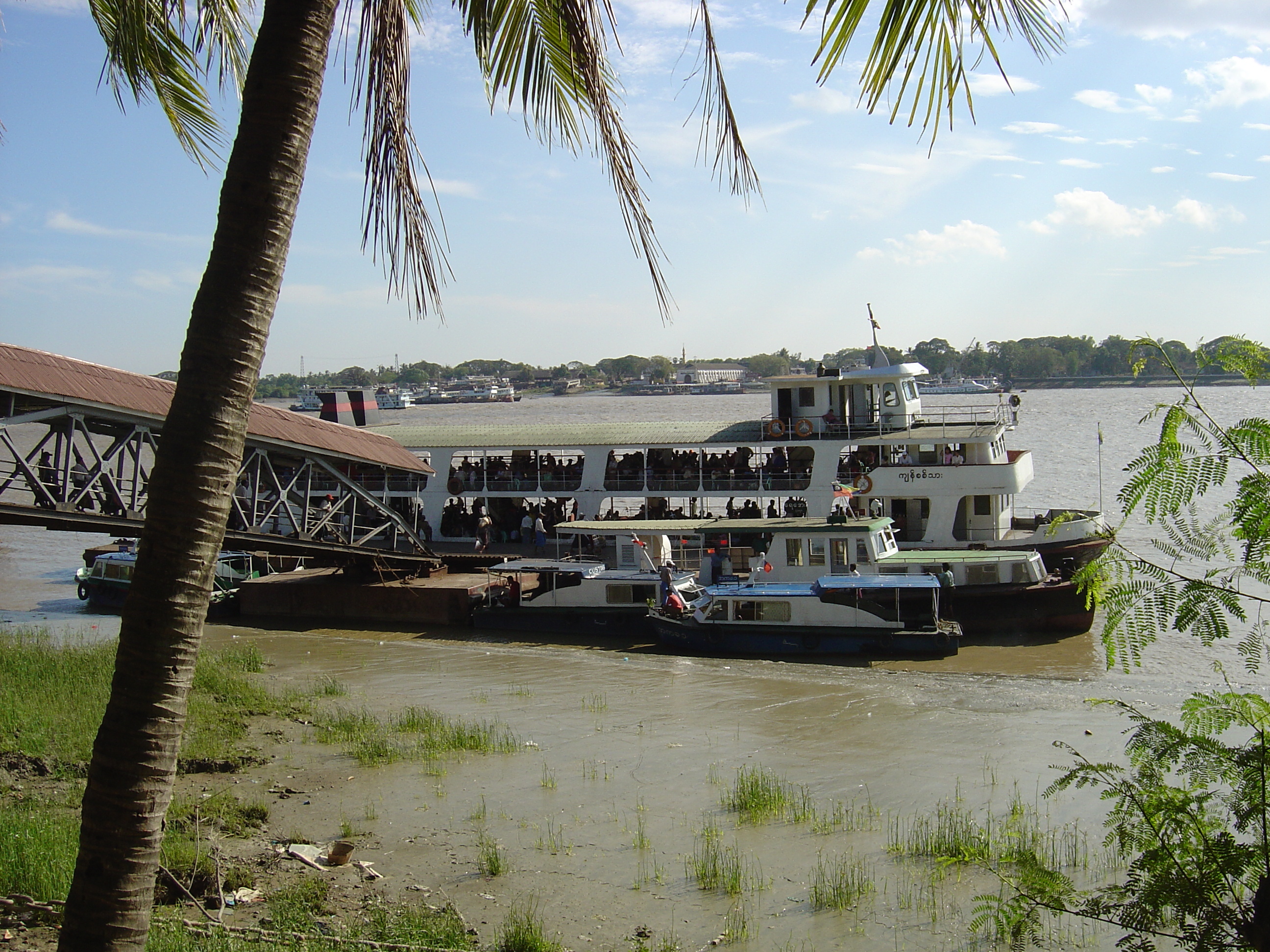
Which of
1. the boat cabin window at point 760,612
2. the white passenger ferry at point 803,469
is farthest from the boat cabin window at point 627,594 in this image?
the white passenger ferry at point 803,469

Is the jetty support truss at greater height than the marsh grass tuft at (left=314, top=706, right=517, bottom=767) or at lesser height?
greater

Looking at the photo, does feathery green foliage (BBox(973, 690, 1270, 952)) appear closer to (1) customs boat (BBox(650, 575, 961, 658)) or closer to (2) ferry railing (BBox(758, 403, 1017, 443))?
(1) customs boat (BBox(650, 575, 961, 658))

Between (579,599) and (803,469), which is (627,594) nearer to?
(579,599)

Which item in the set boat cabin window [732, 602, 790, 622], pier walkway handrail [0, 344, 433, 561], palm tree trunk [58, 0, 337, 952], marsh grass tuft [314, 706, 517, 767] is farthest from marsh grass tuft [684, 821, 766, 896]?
boat cabin window [732, 602, 790, 622]

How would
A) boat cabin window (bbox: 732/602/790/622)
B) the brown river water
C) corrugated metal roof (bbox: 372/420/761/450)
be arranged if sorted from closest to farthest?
the brown river water, boat cabin window (bbox: 732/602/790/622), corrugated metal roof (bbox: 372/420/761/450)

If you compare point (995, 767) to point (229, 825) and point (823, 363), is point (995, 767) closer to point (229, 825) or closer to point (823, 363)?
point (229, 825)

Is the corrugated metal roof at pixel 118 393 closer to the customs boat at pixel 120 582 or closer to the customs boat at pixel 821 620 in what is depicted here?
the customs boat at pixel 120 582

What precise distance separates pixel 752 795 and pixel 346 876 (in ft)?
15.7

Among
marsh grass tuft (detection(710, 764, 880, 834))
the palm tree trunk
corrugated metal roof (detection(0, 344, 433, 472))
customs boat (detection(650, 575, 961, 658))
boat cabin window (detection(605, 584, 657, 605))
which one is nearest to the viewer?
the palm tree trunk

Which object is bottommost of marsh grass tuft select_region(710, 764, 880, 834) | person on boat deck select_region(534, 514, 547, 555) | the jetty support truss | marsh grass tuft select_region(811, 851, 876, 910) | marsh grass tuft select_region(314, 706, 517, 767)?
marsh grass tuft select_region(811, 851, 876, 910)

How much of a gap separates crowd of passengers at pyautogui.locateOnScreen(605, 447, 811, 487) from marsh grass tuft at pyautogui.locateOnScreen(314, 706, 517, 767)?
46.3ft

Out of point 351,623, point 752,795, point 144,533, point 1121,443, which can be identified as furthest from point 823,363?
Answer: point 1121,443

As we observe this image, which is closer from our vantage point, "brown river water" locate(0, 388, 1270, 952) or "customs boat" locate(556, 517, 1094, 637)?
"brown river water" locate(0, 388, 1270, 952)

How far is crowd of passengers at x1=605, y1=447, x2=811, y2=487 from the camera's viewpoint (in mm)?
28641
